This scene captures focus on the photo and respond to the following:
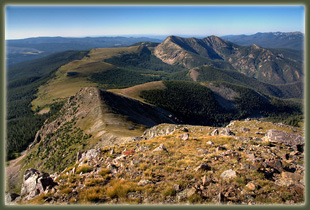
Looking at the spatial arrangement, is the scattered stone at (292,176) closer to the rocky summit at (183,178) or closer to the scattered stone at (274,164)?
the rocky summit at (183,178)

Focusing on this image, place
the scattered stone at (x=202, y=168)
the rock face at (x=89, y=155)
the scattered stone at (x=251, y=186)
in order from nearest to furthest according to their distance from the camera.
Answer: the scattered stone at (x=251, y=186), the scattered stone at (x=202, y=168), the rock face at (x=89, y=155)

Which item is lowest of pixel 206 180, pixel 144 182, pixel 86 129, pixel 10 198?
pixel 86 129

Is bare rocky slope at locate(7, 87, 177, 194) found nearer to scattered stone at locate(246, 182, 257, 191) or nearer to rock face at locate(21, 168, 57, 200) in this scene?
rock face at locate(21, 168, 57, 200)

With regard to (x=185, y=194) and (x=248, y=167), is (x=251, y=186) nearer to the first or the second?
(x=248, y=167)

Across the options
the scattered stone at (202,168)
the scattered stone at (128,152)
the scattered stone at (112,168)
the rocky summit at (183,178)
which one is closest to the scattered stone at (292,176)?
the rocky summit at (183,178)

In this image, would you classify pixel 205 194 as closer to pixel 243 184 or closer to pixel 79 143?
pixel 243 184

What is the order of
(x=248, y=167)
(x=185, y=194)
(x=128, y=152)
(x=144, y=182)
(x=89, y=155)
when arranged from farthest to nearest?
(x=89, y=155) < (x=128, y=152) < (x=248, y=167) < (x=144, y=182) < (x=185, y=194)

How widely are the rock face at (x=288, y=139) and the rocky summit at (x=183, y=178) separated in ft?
0.37

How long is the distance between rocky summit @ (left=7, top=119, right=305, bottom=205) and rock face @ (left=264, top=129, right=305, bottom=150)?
11 cm

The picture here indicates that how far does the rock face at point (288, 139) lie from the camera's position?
54.7ft

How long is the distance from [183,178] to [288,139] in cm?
1436

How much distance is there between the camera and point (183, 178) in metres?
11.9

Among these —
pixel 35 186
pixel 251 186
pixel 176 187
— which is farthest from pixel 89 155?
pixel 251 186

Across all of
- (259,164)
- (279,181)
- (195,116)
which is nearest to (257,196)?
(279,181)
